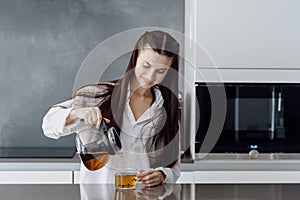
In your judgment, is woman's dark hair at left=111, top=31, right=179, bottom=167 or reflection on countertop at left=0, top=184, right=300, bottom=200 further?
woman's dark hair at left=111, top=31, right=179, bottom=167

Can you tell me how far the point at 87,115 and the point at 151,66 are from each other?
0.28m

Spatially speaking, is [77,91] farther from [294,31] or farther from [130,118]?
[294,31]

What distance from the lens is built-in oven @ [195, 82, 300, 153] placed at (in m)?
2.31

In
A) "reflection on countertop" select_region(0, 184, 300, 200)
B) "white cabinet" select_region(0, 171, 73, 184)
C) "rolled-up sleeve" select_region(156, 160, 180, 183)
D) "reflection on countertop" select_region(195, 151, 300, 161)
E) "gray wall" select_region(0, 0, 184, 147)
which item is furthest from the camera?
"gray wall" select_region(0, 0, 184, 147)

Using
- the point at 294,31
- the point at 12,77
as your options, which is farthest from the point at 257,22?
the point at 12,77

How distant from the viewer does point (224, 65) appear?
2.27 metres

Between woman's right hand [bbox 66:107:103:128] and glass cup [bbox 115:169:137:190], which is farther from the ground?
woman's right hand [bbox 66:107:103:128]

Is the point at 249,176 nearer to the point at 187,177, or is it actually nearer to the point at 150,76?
the point at 187,177

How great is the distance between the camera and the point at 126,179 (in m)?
1.30

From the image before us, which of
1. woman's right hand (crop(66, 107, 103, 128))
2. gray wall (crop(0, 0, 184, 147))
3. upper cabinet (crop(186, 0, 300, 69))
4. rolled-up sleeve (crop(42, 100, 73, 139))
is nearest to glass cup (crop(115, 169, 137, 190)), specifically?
woman's right hand (crop(66, 107, 103, 128))

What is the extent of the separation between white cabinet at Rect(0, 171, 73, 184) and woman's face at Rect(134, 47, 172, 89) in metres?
0.78

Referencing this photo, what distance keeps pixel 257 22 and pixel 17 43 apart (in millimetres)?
1307

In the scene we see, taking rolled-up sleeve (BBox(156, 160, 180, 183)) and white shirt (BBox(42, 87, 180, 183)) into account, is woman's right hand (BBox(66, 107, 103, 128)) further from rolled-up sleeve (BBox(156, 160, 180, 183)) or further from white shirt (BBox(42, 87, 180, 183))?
rolled-up sleeve (BBox(156, 160, 180, 183))

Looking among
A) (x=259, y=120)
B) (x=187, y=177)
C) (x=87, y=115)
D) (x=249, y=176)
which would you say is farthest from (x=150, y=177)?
(x=259, y=120)
